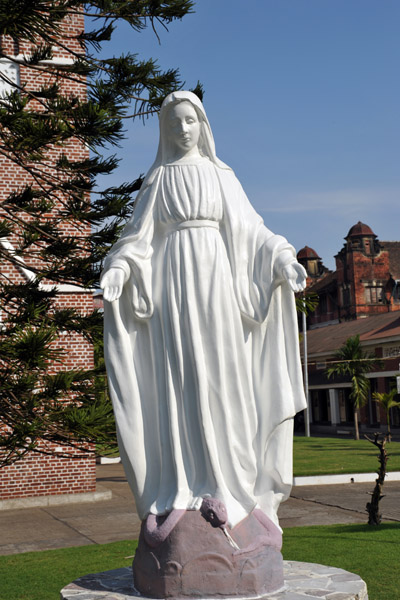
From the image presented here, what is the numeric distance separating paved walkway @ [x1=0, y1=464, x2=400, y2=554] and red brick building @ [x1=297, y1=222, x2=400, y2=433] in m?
15.1

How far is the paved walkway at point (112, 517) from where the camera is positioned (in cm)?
1061

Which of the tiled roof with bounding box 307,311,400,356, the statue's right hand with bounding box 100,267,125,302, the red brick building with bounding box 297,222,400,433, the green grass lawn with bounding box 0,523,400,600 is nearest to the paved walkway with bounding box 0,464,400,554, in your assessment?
the green grass lawn with bounding box 0,523,400,600

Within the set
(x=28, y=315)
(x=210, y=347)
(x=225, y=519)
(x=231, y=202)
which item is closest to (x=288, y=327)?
(x=210, y=347)

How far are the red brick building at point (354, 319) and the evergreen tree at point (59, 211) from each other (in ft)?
67.1

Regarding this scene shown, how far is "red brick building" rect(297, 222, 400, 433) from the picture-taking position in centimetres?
3266

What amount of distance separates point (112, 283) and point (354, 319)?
41834 millimetres

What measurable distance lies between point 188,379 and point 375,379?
3015 cm

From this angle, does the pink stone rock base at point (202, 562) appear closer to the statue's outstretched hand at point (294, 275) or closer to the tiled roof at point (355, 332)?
the statue's outstretched hand at point (294, 275)

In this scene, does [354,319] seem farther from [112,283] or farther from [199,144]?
[112,283]

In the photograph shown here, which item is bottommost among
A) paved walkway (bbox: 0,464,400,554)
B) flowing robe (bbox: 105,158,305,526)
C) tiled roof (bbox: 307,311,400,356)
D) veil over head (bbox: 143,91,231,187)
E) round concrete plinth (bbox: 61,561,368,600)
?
paved walkway (bbox: 0,464,400,554)

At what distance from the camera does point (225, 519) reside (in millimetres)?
4391

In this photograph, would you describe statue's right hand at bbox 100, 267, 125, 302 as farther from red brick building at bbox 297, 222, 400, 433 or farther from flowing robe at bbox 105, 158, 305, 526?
red brick building at bbox 297, 222, 400, 433

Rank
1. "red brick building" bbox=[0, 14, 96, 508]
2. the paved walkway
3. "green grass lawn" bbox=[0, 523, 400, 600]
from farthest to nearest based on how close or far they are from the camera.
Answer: "red brick building" bbox=[0, 14, 96, 508] → the paved walkway → "green grass lawn" bbox=[0, 523, 400, 600]

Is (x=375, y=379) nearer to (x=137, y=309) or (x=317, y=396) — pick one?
(x=317, y=396)
